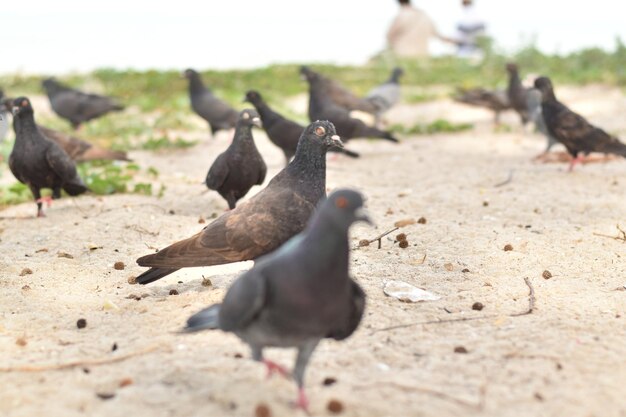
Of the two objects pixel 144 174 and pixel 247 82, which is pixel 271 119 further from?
pixel 247 82

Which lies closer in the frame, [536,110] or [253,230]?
[253,230]

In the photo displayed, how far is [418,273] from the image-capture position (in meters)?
5.27

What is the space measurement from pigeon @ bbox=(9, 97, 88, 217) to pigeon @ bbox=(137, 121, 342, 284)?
2936mm

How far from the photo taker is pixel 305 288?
2.96m

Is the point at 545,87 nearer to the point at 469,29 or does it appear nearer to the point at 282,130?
the point at 282,130

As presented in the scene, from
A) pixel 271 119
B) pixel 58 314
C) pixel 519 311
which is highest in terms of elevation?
pixel 271 119

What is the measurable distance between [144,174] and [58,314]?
4783 millimetres

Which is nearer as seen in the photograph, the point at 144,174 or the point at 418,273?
the point at 418,273

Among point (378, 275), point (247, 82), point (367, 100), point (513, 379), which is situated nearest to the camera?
point (513, 379)

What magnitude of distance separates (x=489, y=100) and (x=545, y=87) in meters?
3.31

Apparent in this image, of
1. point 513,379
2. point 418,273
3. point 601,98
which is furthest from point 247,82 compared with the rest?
point 513,379

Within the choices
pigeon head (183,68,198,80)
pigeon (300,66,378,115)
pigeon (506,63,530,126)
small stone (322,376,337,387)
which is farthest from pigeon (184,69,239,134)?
small stone (322,376,337,387)

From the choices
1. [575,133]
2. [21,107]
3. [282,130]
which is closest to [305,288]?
[21,107]

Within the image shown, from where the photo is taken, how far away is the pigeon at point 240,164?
6.76 m
